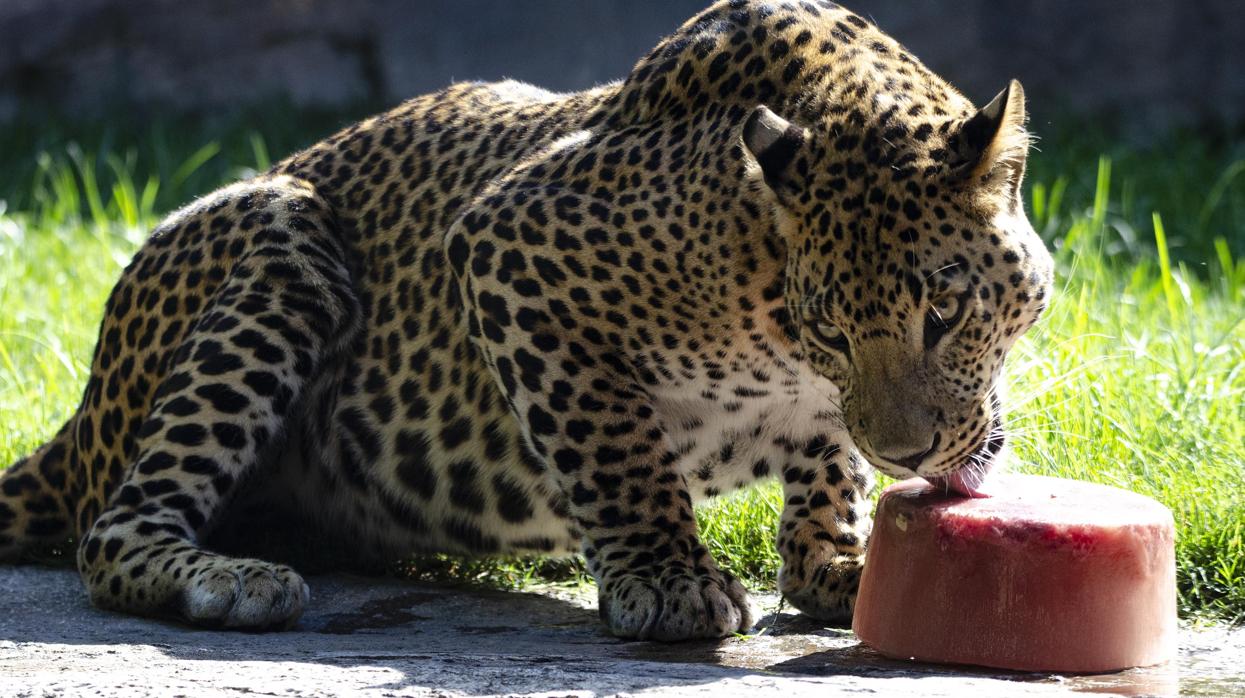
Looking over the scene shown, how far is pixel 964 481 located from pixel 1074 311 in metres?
3.17

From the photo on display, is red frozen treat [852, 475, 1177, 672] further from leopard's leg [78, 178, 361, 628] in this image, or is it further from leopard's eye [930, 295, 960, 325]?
leopard's leg [78, 178, 361, 628]

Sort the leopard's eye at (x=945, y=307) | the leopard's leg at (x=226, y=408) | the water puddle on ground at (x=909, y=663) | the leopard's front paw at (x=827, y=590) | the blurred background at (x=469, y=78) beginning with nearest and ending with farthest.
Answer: the water puddle on ground at (x=909, y=663) < the leopard's eye at (x=945, y=307) < the leopard's leg at (x=226, y=408) < the leopard's front paw at (x=827, y=590) < the blurred background at (x=469, y=78)

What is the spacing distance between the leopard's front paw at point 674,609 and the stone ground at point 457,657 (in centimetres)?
5

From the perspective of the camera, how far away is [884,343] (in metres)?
4.66

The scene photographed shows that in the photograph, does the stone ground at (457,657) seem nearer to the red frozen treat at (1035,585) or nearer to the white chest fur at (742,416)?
the red frozen treat at (1035,585)

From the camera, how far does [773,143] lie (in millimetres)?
4926

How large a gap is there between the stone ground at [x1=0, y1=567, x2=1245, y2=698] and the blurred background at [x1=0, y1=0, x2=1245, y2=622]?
221 centimetres

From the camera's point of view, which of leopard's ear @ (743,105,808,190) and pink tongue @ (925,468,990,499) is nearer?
pink tongue @ (925,468,990,499)

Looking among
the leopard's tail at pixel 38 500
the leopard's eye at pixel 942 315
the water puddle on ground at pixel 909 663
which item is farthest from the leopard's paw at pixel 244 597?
the leopard's eye at pixel 942 315

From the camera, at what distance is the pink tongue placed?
15.8 feet

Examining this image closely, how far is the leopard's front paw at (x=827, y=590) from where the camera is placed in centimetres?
551

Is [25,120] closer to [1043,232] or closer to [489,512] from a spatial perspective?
[1043,232]

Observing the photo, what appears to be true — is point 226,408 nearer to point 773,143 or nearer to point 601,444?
point 601,444

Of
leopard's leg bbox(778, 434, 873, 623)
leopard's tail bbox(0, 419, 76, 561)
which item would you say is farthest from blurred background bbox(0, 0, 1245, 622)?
leopard's leg bbox(778, 434, 873, 623)
